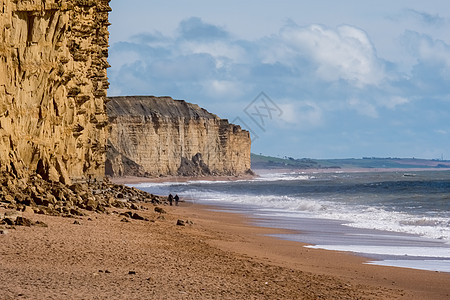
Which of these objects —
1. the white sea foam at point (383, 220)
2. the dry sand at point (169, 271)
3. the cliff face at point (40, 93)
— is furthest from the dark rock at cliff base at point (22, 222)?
the white sea foam at point (383, 220)

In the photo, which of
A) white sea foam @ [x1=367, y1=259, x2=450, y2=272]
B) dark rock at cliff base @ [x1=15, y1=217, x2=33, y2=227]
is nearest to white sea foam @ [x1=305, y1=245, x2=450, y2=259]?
white sea foam @ [x1=367, y1=259, x2=450, y2=272]

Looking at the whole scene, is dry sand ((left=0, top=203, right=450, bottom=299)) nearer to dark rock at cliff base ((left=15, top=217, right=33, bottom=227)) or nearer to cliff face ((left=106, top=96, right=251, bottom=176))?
dark rock at cliff base ((left=15, top=217, right=33, bottom=227))

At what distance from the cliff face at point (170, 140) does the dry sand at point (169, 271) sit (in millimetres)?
68543

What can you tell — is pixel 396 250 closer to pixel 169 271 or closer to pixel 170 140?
pixel 169 271

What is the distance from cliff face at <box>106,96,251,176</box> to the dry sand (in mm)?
68543

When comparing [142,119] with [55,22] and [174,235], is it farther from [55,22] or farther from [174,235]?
[174,235]

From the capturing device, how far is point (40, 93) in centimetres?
2003

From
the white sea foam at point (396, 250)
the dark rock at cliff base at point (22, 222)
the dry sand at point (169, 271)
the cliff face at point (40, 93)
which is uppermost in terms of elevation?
the cliff face at point (40, 93)

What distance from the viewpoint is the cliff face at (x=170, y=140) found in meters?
87.9

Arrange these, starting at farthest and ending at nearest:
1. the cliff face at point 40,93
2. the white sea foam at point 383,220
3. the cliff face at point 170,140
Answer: the cliff face at point 170,140, the white sea foam at point 383,220, the cliff face at point 40,93

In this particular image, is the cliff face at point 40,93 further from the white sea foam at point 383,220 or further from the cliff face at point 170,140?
the cliff face at point 170,140

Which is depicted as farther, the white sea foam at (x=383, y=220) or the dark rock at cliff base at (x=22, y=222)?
the white sea foam at (x=383, y=220)

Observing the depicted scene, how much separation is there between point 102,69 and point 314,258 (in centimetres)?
2087

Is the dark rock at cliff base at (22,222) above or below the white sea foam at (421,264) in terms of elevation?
above
